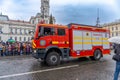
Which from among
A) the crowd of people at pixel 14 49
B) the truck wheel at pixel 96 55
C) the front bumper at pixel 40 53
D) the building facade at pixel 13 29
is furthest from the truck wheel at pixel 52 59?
the building facade at pixel 13 29

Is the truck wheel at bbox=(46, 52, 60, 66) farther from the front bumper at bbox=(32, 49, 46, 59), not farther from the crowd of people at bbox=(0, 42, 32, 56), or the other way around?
the crowd of people at bbox=(0, 42, 32, 56)

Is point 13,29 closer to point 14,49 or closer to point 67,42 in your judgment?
point 14,49

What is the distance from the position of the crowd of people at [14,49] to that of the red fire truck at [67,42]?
8.34 metres

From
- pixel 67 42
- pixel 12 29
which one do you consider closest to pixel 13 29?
pixel 12 29

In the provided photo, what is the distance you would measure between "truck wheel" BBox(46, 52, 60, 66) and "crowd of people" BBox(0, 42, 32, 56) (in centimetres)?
869

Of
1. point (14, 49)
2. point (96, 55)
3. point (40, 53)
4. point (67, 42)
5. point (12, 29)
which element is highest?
point (12, 29)

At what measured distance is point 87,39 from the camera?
13.3 m

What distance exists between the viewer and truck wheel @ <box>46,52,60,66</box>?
1102 centimetres

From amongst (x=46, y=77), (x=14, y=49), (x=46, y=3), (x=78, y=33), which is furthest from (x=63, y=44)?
(x=46, y=3)

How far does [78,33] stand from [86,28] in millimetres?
1072

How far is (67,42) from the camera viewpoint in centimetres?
1197

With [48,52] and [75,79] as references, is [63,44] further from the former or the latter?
[75,79]

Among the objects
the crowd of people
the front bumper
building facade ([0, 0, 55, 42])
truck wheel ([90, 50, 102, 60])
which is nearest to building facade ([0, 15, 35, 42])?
building facade ([0, 0, 55, 42])

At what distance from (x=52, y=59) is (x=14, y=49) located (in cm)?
903
